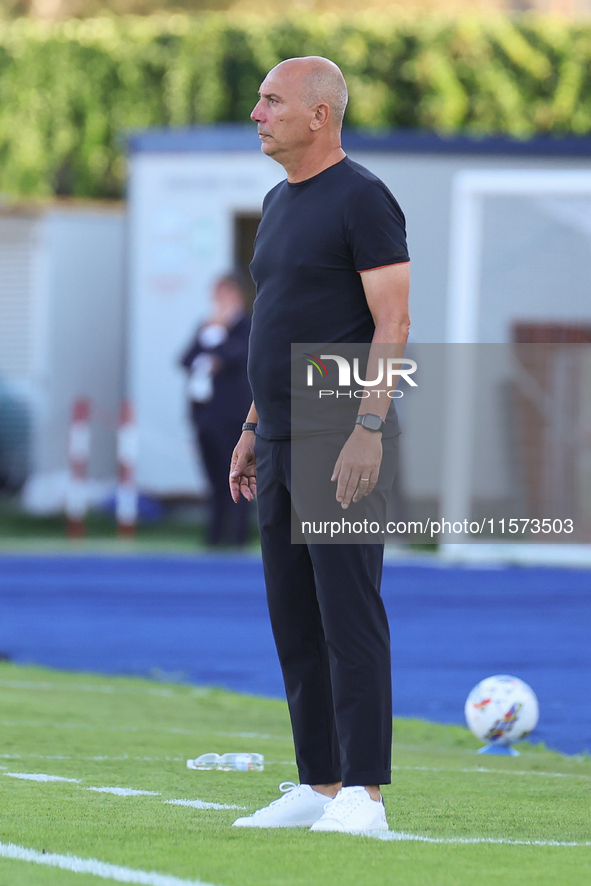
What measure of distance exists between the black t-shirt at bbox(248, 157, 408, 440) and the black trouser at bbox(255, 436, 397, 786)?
17 centimetres

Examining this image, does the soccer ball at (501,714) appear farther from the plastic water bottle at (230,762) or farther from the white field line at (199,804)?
the white field line at (199,804)

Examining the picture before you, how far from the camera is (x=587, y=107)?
2033 cm

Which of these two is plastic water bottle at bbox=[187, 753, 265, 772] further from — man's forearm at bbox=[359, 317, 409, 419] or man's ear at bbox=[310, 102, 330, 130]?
man's ear at bbox=[310, 102, 330, 130]

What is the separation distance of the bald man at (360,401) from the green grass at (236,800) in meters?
0.25

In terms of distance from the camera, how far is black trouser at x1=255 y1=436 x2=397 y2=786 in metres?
3.92

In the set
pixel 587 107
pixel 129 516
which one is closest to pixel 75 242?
pixel 129 516

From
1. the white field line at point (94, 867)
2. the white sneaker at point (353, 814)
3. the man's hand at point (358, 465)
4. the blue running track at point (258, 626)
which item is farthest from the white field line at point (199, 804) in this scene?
the blue running track at point (258, 626)

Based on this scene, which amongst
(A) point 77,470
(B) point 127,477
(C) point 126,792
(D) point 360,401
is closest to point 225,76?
(A) point 77,470

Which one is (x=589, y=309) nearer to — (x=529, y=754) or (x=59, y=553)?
(x=59, y=553)

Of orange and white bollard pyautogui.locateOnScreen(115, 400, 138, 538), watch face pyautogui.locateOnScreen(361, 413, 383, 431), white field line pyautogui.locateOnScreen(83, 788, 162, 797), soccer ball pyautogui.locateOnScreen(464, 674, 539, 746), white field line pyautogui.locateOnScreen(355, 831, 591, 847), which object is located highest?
watch face pyautogui.locateOnScreen(361, 413, 383, 431)

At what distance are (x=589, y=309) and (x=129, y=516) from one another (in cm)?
443

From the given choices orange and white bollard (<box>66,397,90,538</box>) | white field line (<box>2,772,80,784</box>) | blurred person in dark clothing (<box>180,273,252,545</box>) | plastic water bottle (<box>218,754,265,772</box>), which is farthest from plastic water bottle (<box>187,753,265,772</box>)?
orange and white bollard (<box>66,397,90,538</box>)

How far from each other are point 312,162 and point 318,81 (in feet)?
0.65

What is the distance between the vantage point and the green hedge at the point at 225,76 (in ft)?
64.2
